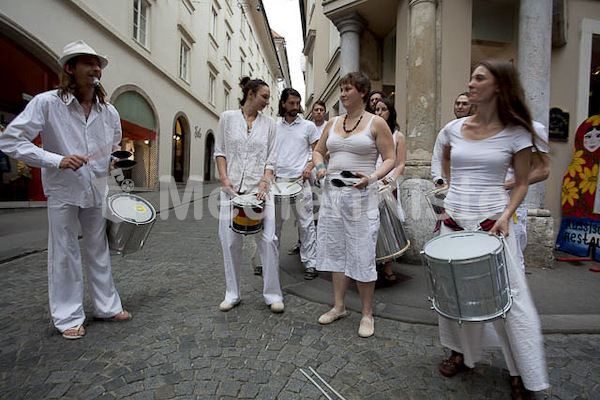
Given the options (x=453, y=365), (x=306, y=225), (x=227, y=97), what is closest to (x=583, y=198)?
(x=306, y=225)

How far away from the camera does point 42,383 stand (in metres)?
2.02

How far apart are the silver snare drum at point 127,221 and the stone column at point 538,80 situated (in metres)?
4.72

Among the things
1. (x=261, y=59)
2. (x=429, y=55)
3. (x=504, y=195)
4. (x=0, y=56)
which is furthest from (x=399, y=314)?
(x=261, y=59)

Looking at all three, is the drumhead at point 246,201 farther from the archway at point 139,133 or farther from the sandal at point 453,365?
the archway at point 139,133

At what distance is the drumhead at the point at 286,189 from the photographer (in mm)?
3431

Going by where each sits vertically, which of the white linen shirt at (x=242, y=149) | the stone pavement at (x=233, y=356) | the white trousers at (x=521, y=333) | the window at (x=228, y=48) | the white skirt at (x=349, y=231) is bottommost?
the stone pavement at (x=233, y=356)

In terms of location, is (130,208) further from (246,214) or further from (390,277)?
(390,277)

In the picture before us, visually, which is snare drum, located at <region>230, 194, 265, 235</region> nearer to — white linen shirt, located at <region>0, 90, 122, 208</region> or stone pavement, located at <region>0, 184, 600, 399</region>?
stone pavement, located at <region>0, 184, 600, 399</region>

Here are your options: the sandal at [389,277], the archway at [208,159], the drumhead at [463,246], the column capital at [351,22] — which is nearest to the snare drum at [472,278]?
the drumhead at [463,246]

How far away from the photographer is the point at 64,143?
101 inches

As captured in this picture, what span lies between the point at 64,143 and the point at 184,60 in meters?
17.7

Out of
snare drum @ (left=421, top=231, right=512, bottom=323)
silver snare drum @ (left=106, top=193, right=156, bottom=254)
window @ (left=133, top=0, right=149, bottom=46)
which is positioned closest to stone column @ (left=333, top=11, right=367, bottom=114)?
silver snare drum @ (left=106, top=193, right=156, bottom=254)

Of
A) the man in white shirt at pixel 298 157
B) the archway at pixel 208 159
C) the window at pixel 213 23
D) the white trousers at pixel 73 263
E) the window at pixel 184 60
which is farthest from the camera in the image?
the archway at pixel 208 159

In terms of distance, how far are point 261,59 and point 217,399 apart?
1591 inches
